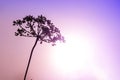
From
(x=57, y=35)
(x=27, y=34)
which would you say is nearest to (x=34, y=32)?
(x=27, y=34)

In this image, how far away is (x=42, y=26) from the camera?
1343 centimetres

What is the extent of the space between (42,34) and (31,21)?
111cm

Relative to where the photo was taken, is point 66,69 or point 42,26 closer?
point 42,26

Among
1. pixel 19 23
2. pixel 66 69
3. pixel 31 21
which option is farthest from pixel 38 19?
pixel 66 69

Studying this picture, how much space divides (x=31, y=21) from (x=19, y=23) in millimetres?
848

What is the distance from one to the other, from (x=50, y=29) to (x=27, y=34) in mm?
1553

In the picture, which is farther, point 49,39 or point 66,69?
point 66,69

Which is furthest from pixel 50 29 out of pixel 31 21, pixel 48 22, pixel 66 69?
pixel 66 69

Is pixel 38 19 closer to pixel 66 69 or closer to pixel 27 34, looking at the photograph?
pixel 27 34

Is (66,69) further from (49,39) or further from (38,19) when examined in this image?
(38,19)

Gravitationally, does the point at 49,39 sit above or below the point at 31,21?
below

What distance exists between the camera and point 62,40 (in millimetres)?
13930

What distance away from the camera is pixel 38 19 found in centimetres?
1345

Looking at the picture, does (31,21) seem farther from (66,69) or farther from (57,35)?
(66,69)
